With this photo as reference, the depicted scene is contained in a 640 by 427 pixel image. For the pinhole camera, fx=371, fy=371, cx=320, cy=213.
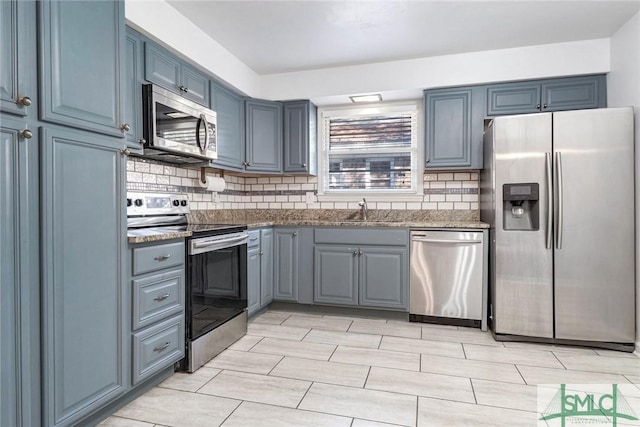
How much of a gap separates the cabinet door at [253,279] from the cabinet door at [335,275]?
56 centimetres

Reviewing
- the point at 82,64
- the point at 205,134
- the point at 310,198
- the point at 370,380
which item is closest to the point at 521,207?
the point at 370,380

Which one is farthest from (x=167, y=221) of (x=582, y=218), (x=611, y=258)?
(x=611, y=258)

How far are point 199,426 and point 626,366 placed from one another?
267cm

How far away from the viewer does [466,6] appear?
256 centimetres

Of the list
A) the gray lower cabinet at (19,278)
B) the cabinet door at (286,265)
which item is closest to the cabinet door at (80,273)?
the gray lower cabinet at (19,278)

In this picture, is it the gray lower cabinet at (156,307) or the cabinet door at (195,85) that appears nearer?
the gray lower cabinet at (156,307)

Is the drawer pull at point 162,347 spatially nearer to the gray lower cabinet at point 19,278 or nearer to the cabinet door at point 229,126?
the gray lower cabinet at point 19,278

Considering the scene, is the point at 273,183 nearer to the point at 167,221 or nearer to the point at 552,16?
the point at 167,221

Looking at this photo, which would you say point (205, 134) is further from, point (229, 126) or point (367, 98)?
point (367, 98)

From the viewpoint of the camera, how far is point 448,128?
3.47 meters

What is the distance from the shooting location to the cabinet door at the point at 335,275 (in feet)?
11.4

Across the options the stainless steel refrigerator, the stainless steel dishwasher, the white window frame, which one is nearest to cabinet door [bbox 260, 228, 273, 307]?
the white window frame

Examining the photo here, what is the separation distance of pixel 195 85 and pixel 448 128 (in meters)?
2.26

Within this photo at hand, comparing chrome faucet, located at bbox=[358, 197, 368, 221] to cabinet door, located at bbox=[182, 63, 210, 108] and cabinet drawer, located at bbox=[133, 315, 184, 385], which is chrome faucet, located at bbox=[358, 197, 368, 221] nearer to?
cabinet door, located at bbox=[182, 63, 210, 108]
